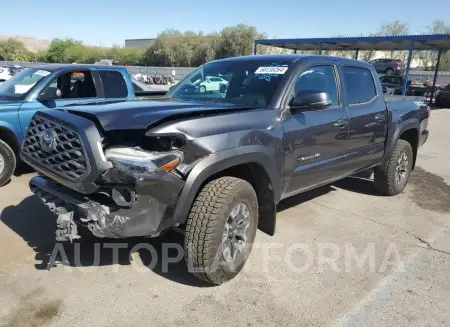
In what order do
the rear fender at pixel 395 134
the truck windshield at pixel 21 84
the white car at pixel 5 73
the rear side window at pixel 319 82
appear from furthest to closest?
the white car at pixel 5 73
the truck windshield at pixel 21 84
the rear fender at pixel 395 134
the rear side window at pixel 319 82

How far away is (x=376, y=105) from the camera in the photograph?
16.4ft

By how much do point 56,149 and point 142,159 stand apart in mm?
747

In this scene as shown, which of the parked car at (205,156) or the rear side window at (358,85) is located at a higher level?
the rear side window at (358,85)

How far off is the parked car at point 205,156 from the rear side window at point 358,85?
13cm

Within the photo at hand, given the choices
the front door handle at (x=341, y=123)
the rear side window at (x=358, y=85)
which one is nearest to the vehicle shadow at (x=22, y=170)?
the front door handle at (x=341, y=123)

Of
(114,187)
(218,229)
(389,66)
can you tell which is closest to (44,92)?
(114,187)

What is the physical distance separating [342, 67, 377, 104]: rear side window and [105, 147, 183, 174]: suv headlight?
8.54ft

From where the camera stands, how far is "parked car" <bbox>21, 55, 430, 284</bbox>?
273cm

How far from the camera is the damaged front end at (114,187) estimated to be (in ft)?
8.79

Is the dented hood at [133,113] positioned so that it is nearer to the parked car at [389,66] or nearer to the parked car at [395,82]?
the parked car at [395,82]

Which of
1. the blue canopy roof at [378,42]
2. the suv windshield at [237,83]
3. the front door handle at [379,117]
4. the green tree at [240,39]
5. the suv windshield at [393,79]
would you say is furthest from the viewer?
the green tree at [240,39]

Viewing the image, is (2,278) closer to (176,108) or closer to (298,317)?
(176,108)

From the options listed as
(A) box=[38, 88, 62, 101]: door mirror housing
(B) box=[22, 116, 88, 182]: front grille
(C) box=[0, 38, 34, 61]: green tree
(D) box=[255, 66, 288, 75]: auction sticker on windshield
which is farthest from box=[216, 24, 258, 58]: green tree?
(B) box=[22, 116, 88, 182]: front grille

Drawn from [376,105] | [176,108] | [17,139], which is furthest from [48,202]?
[376,105]
